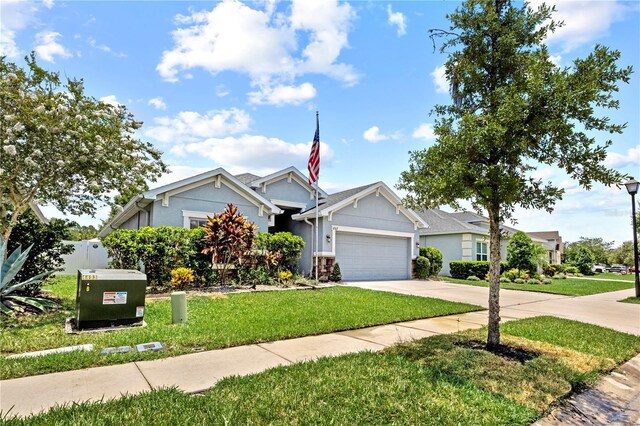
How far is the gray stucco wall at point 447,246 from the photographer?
78.7 ft

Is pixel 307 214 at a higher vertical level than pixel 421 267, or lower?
higher

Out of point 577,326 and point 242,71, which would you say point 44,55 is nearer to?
point 242,71

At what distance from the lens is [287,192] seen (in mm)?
18609

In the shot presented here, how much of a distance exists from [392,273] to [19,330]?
16112 mm

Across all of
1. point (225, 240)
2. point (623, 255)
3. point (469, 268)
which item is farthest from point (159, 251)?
point (623, 255)

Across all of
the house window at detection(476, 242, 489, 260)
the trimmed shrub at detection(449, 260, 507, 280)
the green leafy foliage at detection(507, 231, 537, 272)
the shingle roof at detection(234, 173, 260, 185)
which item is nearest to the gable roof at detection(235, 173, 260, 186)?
the shingle roof at detection(234, 173, 260, 185)

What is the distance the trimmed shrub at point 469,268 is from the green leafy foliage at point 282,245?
12.7 metres

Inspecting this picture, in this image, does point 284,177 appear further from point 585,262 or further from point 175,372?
point 585,262

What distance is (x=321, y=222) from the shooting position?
1688cm

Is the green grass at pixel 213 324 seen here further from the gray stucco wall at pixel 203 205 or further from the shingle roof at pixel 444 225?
the shingle roof at pixel 444 225

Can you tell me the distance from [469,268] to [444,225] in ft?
13.5

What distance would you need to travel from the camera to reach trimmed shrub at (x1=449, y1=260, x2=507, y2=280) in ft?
72.2

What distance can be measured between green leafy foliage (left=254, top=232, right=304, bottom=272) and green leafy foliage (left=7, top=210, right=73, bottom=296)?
628 cm

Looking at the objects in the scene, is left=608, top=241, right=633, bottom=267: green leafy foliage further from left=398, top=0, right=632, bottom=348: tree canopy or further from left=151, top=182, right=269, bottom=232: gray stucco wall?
left=398, top=0, right=632, bottom=348: tree canopy
